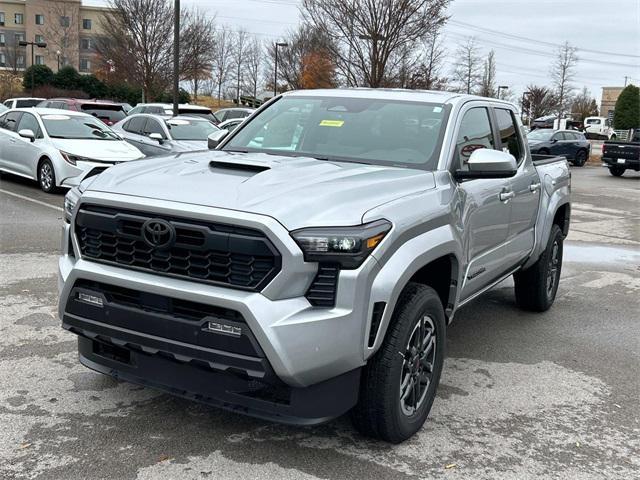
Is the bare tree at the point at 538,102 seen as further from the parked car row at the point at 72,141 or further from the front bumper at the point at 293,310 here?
the front bumper at the point at 293,310

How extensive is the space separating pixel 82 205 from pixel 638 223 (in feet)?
42.4

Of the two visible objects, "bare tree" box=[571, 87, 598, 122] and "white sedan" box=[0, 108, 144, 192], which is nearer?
"white sedan" box=[0, 108, 144, 192]

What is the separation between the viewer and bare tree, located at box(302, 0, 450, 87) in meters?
27.7

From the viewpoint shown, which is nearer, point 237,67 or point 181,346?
point 181,346

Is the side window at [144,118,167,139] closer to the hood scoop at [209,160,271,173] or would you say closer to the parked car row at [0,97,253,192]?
the parked car row at [0,97,253,192]

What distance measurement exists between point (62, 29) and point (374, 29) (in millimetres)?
66120

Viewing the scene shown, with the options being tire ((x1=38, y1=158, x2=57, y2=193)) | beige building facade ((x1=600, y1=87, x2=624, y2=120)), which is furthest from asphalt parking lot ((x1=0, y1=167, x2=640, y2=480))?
beige building facade ((x1=600, y1=87, x2=624, y2=120))

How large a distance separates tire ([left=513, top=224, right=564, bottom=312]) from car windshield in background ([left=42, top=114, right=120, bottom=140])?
31.5ft

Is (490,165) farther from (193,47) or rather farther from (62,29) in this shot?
(62,29)

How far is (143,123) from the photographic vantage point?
15.7 m

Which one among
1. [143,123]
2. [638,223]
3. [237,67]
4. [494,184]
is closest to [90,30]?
[237,67]

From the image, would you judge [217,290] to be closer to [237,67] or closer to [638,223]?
[638,223]

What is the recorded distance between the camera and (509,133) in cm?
573

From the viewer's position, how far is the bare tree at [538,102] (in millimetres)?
72438
